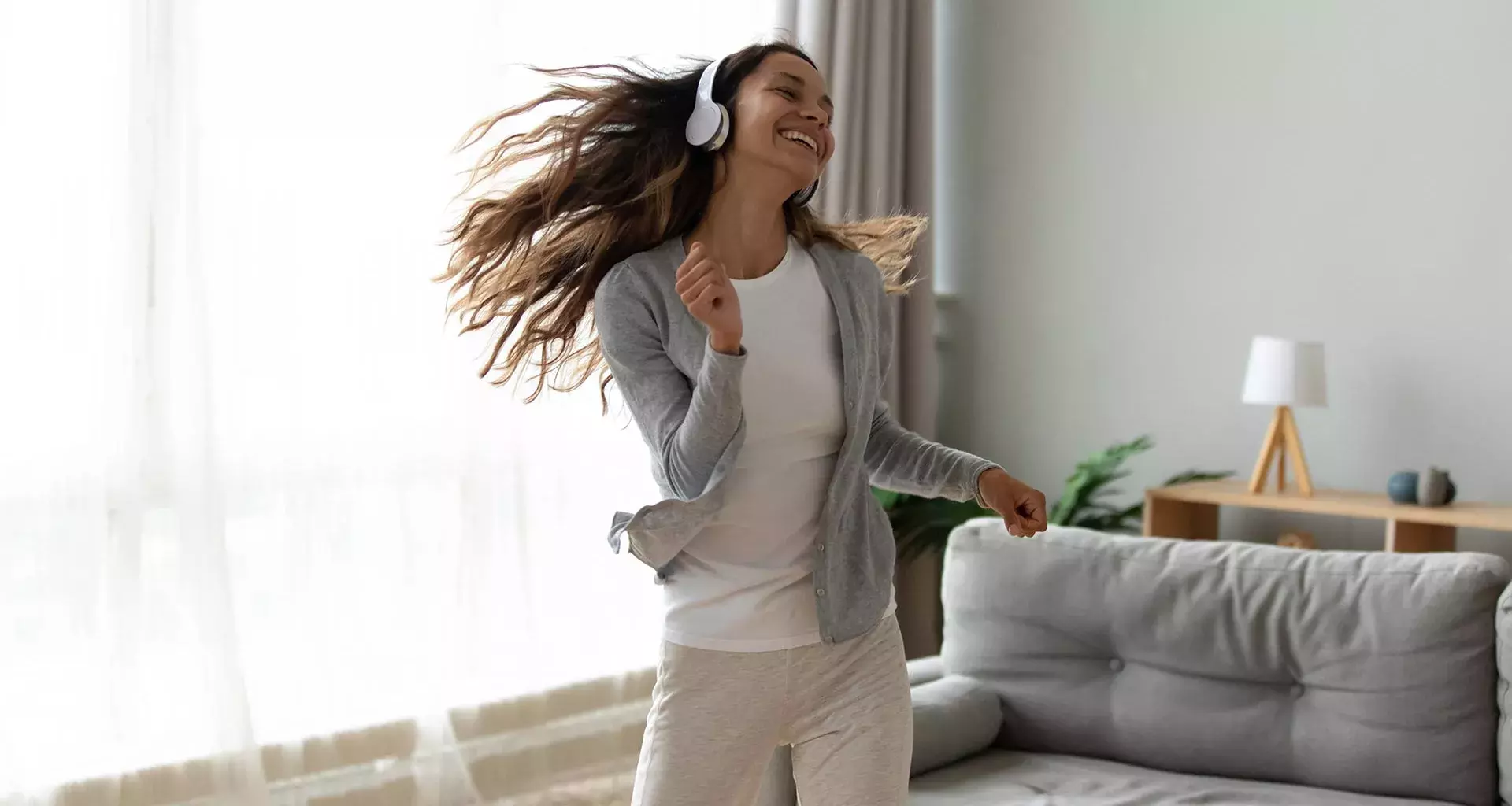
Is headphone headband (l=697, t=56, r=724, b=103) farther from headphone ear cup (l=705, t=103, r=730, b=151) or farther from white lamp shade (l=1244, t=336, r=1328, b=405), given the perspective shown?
white lamp shade (l=1244, t=336, r=1328, b=405)

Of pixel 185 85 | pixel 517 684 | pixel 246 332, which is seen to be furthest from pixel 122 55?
pixel 517 684

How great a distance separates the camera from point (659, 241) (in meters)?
1.60

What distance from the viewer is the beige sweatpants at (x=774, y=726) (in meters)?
1.47

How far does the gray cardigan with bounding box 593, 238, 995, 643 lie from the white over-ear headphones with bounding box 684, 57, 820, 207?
0.43 ft

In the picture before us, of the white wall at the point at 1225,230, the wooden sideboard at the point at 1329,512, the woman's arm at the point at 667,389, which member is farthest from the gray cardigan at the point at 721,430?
the white wall at the point at 1225,230

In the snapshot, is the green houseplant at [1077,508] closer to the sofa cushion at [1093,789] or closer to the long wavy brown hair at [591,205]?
the sofa cushion at [1093,789]

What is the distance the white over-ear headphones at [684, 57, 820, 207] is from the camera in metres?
1.59

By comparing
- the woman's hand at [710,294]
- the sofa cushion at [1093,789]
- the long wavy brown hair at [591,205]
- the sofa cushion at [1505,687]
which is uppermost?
the long wavy brown hair at [591,205]

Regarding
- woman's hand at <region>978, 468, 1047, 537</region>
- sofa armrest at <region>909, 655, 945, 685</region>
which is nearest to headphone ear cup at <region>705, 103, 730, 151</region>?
woman's hand at <region>978, 468, 1047, 537</region>

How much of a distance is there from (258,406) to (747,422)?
1.36 meters

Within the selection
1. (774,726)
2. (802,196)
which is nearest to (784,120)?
(802,196)

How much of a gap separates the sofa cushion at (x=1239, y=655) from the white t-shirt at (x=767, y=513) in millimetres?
908

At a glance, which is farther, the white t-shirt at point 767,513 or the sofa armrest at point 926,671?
the sofa armrest at point 926,671

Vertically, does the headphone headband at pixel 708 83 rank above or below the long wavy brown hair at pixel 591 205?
above
